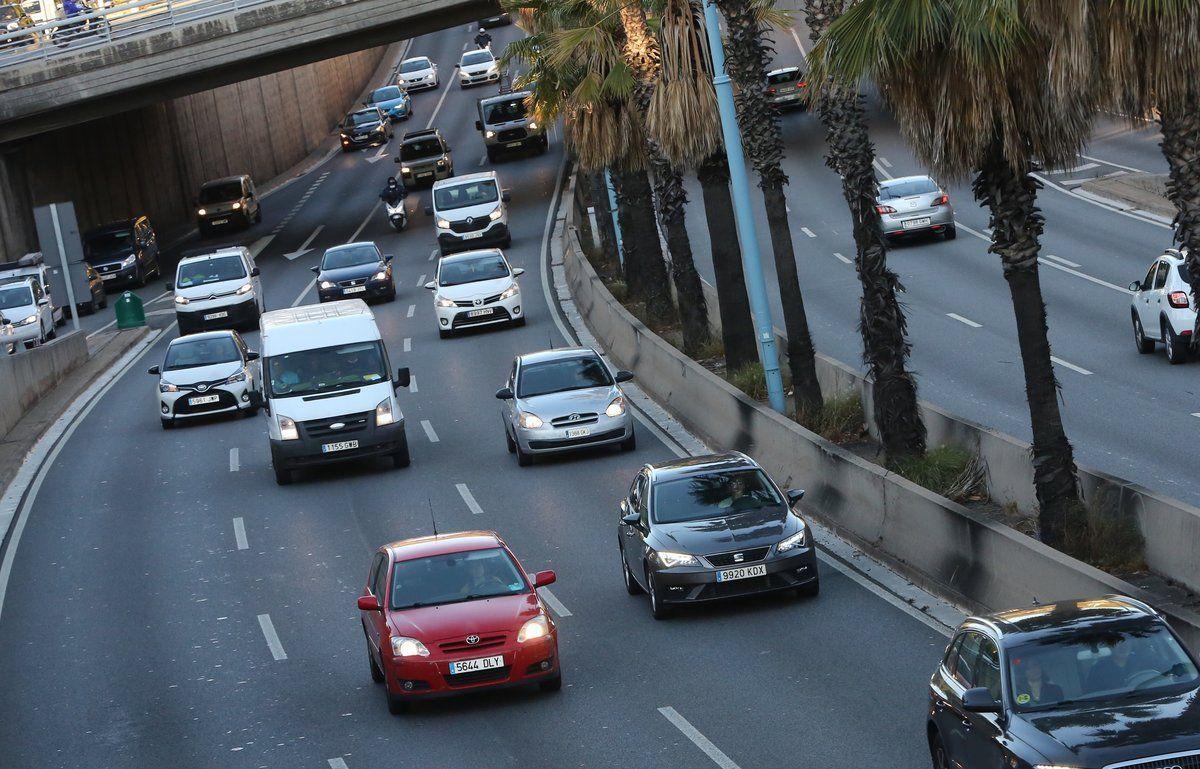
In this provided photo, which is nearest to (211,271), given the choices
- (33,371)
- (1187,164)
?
(33,371)

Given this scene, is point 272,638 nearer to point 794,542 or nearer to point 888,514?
point 794,542

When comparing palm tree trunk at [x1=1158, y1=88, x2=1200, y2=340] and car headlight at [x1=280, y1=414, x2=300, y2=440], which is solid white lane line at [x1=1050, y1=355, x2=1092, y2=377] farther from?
palm tree trunk at [x1=1158, y1=88, x2=1200, y2=340]

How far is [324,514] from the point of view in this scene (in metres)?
23.3

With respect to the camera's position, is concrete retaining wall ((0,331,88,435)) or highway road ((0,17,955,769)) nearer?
highway road ((0,17,955,769))

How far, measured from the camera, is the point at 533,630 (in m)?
14.2

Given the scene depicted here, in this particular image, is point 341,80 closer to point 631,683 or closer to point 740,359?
point 740,359

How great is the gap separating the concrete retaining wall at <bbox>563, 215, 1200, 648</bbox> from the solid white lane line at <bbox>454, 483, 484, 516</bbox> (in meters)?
3.75

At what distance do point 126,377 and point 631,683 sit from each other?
25631mm

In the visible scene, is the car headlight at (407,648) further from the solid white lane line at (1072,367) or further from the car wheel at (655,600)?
the solid white lane line at (1072,367)

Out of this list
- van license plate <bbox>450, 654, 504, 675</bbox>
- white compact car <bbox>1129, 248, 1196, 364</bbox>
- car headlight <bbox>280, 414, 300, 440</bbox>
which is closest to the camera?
van license plate <bbox>450, 654, 504, 675</bbox>

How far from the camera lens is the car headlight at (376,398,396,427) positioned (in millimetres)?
25016

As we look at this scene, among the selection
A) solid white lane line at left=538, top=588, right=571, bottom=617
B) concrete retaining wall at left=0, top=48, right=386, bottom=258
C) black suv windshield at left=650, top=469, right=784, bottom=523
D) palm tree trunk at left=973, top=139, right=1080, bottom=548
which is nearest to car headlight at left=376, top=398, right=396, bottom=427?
solid white lane line at left=538, top=588, right=571, bottom=617

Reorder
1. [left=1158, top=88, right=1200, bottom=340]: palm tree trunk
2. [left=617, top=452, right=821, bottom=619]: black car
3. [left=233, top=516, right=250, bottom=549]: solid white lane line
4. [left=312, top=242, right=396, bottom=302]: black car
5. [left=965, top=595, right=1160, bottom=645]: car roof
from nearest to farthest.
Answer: [left=965, top=595, right=1160, bottom=645]: car roof, [left=1158, top=88, right=1200, bottom=340]: palm tree trunk, [left=617, top=452, right=821, bottom=619]: black car, [left=233, top=516, right=250, bottom=549]: solid white lane line, [left=312, top=242, right=396, bottom=302]: black car

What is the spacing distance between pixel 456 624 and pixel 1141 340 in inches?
646
